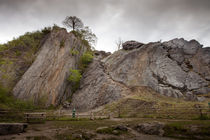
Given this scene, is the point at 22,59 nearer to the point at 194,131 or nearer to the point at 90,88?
the point at 90,88

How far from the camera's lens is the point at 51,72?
28703mm

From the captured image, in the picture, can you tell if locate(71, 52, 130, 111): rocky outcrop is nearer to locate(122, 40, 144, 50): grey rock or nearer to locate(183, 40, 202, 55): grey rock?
locate(122, 40, 144, 50): grey rock

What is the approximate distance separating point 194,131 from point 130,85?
71.1ft

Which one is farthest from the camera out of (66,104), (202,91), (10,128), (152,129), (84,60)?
(84,60)

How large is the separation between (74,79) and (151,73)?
1893cm

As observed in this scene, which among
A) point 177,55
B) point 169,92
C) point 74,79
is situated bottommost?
point 169,92

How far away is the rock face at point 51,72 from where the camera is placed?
997 inches

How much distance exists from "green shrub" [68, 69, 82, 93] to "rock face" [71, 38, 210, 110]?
142 cm

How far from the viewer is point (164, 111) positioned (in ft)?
55.3

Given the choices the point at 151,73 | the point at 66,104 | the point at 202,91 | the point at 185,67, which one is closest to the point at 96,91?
the point at 66,104

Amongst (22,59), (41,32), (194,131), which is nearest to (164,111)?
(194,131)

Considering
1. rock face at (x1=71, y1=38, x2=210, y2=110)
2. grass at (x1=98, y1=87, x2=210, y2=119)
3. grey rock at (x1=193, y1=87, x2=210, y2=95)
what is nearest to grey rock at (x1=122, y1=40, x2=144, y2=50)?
rock face at (x1=71, y1=38, x2=210, y2=110)

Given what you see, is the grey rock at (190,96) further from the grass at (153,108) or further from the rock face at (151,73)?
the grass at (153,108)

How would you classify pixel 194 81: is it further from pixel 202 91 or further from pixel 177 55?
pixel 177 55
